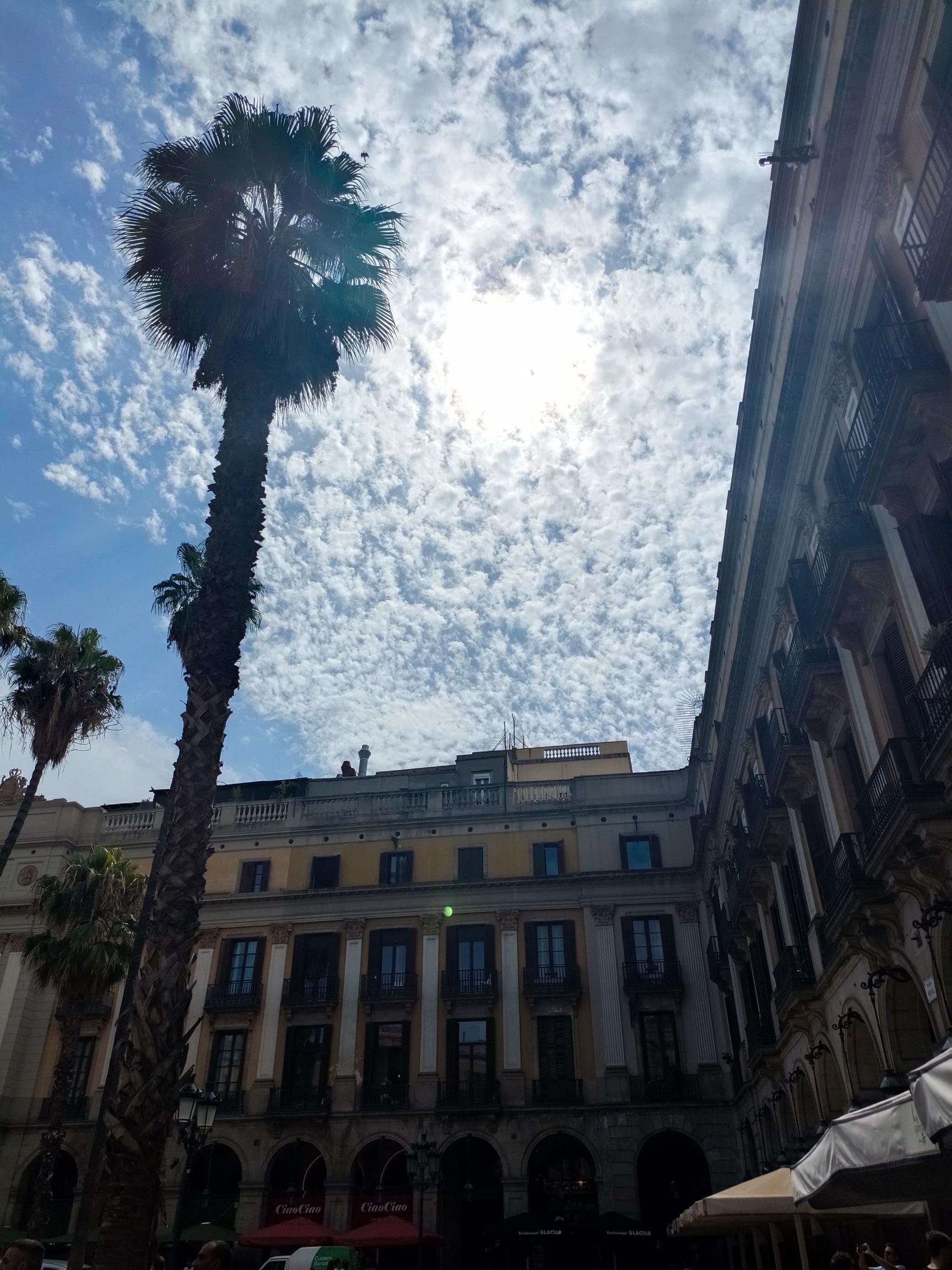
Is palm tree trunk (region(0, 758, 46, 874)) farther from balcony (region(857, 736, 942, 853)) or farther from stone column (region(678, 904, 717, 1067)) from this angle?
stone column (region(678, 904, 717, 1067))

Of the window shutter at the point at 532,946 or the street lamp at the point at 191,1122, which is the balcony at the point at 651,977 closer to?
the window shutter at the point at 532,946

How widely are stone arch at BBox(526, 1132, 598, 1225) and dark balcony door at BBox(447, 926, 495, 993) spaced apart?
5.25m

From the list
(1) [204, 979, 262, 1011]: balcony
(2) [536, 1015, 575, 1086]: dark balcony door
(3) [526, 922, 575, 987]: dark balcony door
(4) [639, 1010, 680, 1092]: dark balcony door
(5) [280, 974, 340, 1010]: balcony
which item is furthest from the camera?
(1) [204, 979, 262, 1011]: balcony

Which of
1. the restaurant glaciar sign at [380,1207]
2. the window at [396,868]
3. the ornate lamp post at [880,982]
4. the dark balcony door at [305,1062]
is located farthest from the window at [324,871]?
the ornate lamp post at [880,982]

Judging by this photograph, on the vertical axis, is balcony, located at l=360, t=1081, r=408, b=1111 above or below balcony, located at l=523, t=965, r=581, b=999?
below

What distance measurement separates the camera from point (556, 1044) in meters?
32.0

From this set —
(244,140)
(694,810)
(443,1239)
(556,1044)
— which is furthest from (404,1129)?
(244,140)

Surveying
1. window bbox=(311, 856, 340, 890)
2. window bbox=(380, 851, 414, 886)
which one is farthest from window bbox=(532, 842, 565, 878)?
window bbox=(311, 856, 340, 890)

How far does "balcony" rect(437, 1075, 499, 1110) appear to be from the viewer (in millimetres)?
31156

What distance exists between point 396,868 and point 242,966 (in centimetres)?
664

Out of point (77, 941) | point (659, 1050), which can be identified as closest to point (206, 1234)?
point (77, 941)

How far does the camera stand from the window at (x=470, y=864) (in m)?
35.3

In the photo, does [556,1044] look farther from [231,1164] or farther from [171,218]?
[171,218]

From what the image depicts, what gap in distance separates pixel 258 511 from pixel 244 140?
6070 mm
